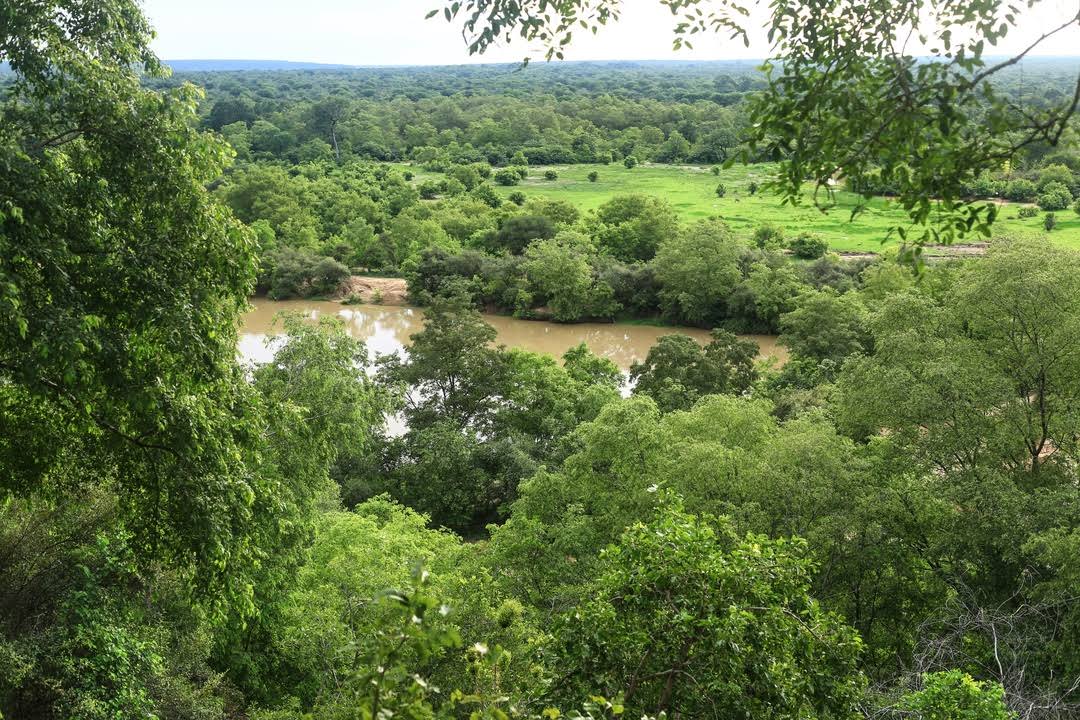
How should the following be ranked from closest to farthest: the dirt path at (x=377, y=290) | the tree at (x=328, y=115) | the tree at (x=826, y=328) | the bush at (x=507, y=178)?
the tree at (x=826, y=328) → the dirt path at (x=377, y=290) → the bush at (x=507, y=178) → the tree at (x=328, y=115)

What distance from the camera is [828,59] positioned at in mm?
3529

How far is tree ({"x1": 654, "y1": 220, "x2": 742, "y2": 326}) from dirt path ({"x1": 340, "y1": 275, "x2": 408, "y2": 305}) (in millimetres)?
11011

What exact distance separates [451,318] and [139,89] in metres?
16.3

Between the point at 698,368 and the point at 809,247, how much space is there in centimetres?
2127

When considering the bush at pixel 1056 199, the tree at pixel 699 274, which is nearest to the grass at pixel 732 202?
the bush at pixel 1056 199

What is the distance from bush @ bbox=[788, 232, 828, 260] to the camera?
127 feet

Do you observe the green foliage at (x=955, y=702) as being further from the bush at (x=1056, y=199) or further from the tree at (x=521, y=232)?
the bush at (x=1056, y=199)

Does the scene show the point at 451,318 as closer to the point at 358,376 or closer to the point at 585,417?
the point at 585,417

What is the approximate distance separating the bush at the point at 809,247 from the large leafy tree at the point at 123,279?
3639 cm

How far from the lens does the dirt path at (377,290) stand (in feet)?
118

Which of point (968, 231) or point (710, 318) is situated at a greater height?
point (968, 231)

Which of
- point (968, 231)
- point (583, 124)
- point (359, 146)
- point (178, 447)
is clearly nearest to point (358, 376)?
point (178, 447)

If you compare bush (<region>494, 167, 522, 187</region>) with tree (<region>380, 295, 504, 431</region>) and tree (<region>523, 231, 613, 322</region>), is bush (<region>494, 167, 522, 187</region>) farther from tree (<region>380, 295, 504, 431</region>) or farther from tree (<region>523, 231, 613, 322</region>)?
tree (<region>380, 295, 504, 431</region>)

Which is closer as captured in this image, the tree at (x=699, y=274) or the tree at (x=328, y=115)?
the tree at (x=699, y=274)
